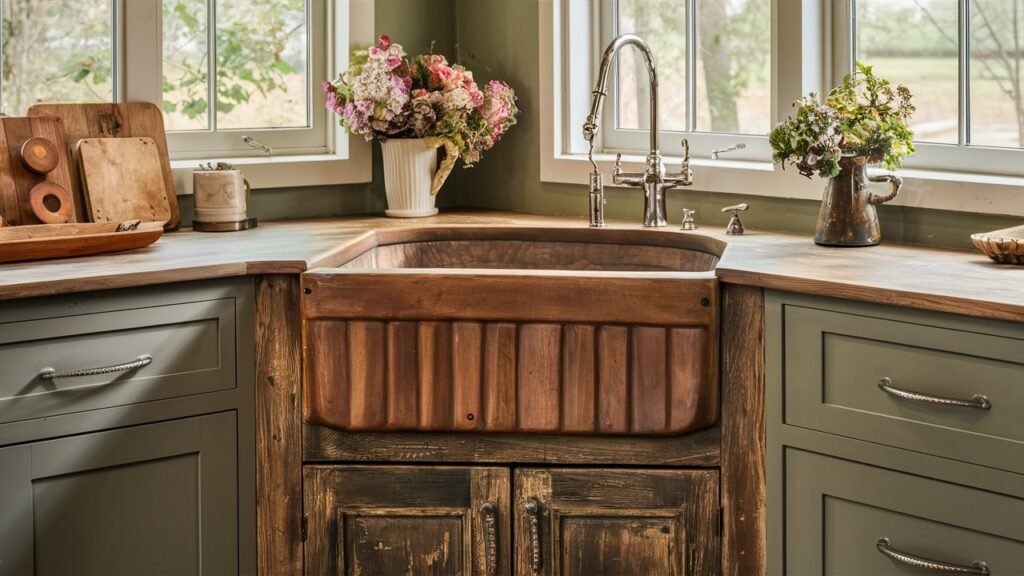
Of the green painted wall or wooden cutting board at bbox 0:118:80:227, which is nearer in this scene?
wooden cutting board at bbox 0:118:80:227

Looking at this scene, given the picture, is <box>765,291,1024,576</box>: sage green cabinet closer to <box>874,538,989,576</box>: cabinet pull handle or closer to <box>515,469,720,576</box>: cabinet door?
<box>874,538,989,576</box>: cabinet pull handle

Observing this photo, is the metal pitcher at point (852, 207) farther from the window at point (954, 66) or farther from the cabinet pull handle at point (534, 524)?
the cabinet pull handle at point (534, 524)

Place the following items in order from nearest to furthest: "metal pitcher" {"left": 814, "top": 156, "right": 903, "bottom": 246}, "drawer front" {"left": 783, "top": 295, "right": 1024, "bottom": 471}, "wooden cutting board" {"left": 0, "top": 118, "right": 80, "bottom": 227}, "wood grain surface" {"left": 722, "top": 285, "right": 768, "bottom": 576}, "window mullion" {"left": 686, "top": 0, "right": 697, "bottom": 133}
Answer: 1. "drawer front" {"left": 783, "top": 295, "right": 1024, "bottom": 471}
2. "wood grain surface" {"left": 722, "top": 285, "right": 768, "bottom": 576}
3. "metal pitcher" {"left": 814, "top": 156, "right": 903, "bottom": 246}
4. "wooden cutting board" {"left": 0, "top": 118, "right": 80, "bottom": 227}
5. "window mullion" {"left": 686, "top": 0, "right": 697, "bottom": 133}

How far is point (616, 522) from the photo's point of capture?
2125mm

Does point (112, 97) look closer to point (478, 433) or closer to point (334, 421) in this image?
point (334, 421)

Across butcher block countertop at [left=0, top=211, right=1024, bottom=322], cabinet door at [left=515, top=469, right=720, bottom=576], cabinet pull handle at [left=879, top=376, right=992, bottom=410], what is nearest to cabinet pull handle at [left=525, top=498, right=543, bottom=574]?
cabinet door at [left=515, top=469, right=720, bottom=576]

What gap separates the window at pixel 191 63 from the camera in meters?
2.65

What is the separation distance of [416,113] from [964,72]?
130 centimetres

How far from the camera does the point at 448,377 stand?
211 cm

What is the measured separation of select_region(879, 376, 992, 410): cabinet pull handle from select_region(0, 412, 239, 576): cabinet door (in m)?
1.19

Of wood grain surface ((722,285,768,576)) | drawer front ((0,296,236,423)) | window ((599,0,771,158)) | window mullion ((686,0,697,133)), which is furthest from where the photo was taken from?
window mullion ((686,0,697,133))

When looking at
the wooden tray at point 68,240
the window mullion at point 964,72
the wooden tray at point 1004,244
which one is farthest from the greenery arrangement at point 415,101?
the wooden tray at point 1004,244

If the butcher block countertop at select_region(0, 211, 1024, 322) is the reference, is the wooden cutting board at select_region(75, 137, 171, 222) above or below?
above

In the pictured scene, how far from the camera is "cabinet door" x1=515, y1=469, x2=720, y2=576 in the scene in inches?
82.6
